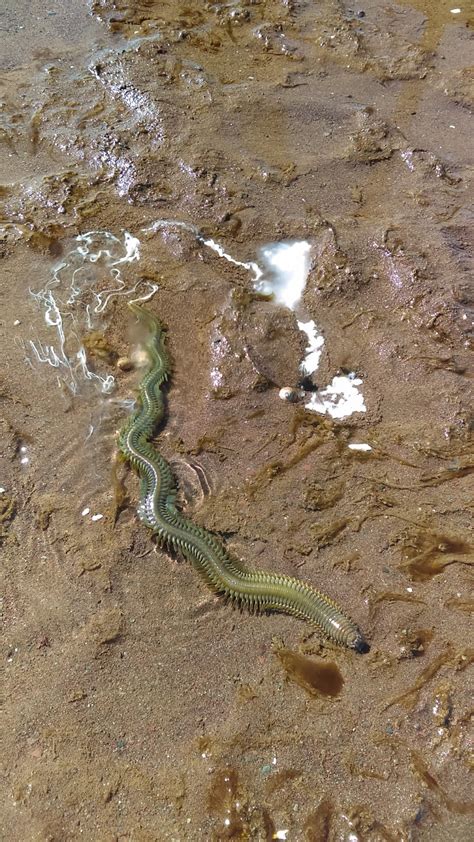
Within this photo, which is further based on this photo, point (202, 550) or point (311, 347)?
point (311, 347)

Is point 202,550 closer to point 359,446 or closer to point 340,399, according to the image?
point 359,446

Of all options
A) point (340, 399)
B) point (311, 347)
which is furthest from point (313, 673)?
point (311, 347)

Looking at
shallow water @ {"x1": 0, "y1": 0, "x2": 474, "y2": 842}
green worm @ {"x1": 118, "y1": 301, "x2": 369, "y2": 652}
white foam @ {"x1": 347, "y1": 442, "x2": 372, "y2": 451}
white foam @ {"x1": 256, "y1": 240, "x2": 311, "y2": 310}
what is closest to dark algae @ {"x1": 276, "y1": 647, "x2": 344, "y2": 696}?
shallow water @ {"x1": 0, "y1": 0, "x2": 474, "y2": 842}

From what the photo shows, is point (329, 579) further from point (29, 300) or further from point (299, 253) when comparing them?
point (29, 300)

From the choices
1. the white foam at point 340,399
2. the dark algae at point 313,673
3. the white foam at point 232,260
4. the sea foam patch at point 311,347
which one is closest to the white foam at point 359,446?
the white foam at point 340,399

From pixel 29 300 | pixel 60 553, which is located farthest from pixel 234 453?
pixel 29 300

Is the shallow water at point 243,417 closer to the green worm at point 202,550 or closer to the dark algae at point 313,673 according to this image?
the dark algae at point 313,673
